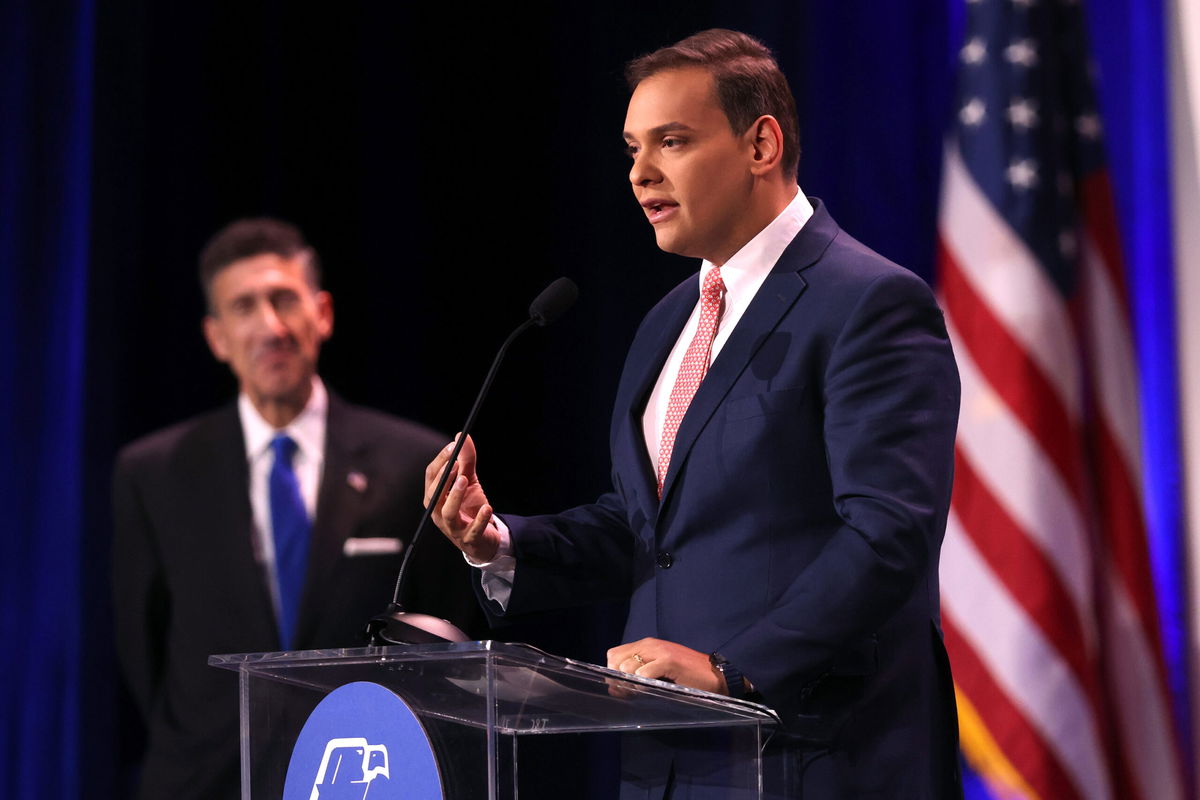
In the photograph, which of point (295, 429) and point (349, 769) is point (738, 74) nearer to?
point (349, 769)

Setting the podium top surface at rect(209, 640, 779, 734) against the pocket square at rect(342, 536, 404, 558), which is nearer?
the podium top surface at rect(209, 640, 779, 734)

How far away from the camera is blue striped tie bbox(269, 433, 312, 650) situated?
4.01 m

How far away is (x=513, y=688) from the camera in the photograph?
1.49m

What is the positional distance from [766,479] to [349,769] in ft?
2.15

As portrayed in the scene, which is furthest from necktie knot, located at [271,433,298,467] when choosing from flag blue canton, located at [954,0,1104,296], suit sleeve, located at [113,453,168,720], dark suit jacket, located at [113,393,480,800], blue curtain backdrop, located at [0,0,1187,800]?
flag blue canton, located at [954,0,1104,296]

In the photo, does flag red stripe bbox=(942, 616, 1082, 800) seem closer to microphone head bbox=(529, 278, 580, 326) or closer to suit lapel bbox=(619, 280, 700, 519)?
suit lapel bbox=(619, 280, 700, 519)

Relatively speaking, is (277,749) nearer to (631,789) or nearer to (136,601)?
→ (631,789)

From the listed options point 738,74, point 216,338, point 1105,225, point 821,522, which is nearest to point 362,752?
point 821,522

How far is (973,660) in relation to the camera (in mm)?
3283

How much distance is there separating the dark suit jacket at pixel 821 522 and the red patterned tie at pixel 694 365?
0.15ft

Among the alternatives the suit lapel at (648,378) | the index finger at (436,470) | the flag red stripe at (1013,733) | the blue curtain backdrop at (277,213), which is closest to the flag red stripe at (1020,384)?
the flag red stripe at (1013,733)

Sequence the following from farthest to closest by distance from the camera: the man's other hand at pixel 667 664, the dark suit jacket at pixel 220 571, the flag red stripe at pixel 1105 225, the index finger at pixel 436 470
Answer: the dark suit jacket at pixel 220 571, the flag red stripe at pixel 1105 225, the index finger at pixel 436 470, the man's other hand at pixel 667 664

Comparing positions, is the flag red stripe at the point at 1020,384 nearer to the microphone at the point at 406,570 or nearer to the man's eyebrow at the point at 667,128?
the man's eyebrow at the point at 667,128

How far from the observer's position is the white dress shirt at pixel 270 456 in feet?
13.4
